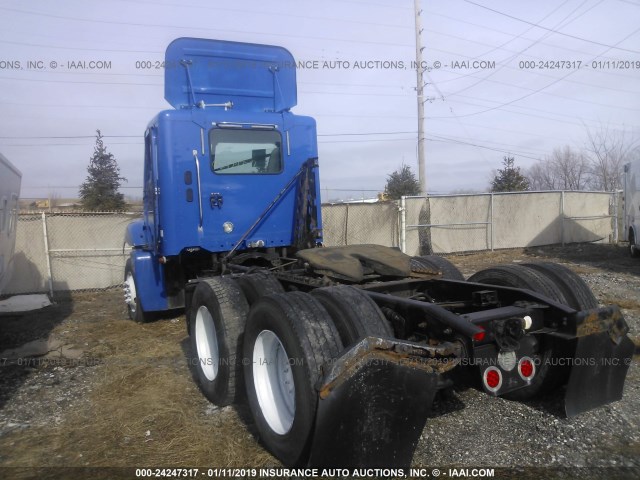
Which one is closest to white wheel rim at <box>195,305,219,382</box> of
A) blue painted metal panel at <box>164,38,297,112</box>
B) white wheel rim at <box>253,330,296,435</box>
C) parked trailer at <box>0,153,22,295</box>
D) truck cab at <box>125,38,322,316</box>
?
white wheel rim at <box>253,330,296,435</box>

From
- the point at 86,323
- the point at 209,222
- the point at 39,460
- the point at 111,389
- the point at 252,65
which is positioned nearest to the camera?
the point at 39,460

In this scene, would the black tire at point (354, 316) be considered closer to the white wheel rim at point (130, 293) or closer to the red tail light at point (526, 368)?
the red tail light at point (526, 368)

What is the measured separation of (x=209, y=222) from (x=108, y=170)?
25.9 m

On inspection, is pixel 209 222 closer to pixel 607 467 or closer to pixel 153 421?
pixel 153 421

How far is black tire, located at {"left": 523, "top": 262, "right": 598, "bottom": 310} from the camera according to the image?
12.8ft

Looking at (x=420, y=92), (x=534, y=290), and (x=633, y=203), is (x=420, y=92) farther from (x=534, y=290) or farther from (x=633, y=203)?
(x=534, y=290)

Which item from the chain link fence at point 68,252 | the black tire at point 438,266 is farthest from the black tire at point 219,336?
the chain link fence at point 68,252

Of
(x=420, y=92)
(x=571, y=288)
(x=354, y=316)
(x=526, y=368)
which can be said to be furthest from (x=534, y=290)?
(x=420, y=92)

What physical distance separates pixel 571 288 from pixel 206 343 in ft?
10.8

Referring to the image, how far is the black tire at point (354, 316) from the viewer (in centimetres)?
297

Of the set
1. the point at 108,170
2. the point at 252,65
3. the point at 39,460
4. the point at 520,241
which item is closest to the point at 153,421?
the point at 39,460

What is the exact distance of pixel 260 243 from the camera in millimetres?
6406

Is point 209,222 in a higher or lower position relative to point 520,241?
higher

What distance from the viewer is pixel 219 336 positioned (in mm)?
4230
